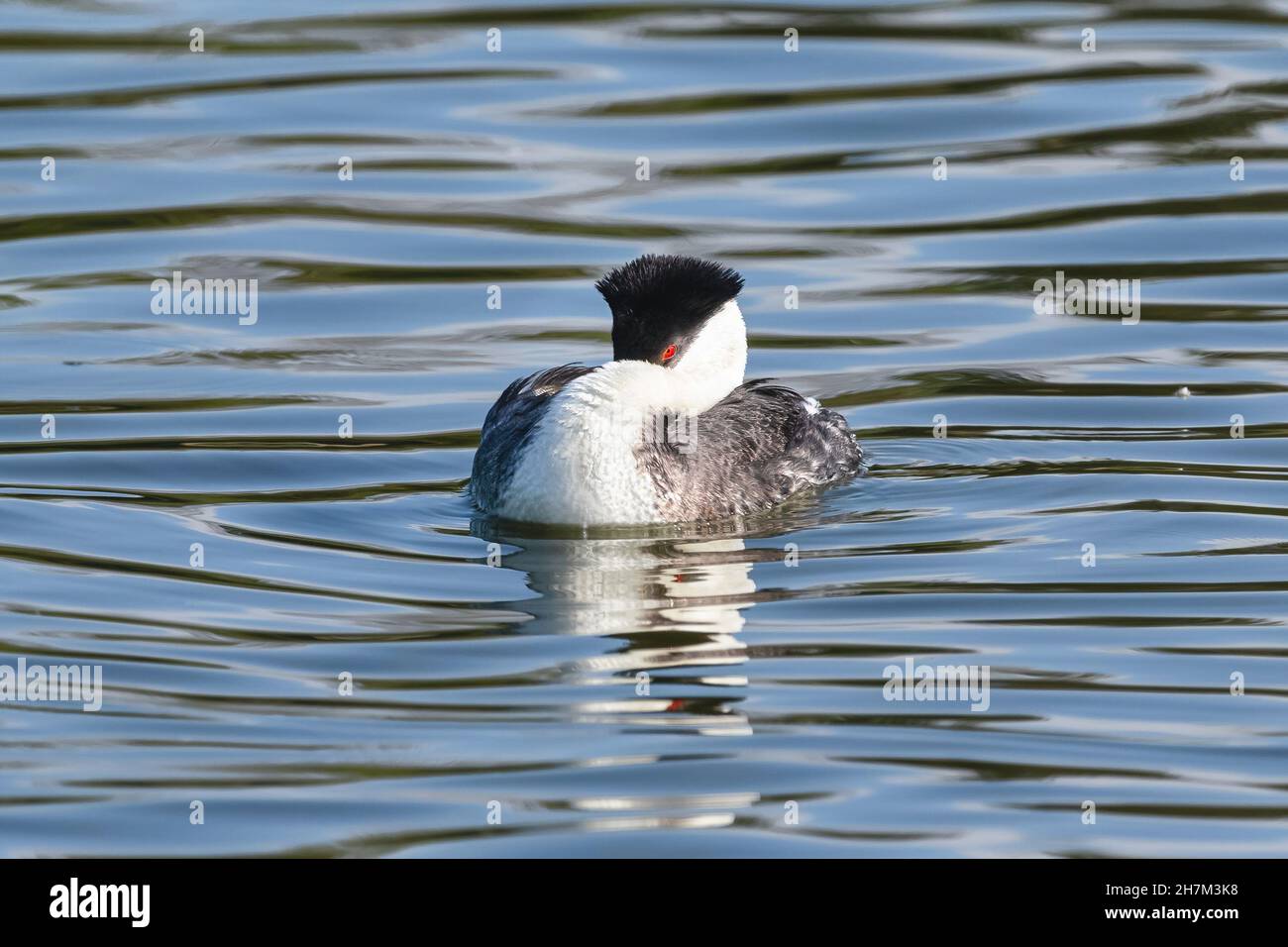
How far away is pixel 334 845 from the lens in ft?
24.8

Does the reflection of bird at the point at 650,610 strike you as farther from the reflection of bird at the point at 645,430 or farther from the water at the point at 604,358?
the reflection of bird at the point at 645,430

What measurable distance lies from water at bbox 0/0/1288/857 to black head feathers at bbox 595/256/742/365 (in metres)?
0.95

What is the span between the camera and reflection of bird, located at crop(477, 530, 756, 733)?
893 centimetres

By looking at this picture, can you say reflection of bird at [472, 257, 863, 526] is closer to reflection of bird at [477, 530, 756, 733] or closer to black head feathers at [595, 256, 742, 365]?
black head feathers at [595, 256, 742, 365]

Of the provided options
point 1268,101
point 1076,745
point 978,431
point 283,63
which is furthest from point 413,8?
point 1076,745

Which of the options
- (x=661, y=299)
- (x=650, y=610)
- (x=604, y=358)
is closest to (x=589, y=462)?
(x=661, y=299)

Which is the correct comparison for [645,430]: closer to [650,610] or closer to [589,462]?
[589,462]

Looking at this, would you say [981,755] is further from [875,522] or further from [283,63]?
[283,63]

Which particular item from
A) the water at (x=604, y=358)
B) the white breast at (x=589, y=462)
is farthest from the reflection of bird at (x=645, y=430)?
the water at (x=604, y=358)

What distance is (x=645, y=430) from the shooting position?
456 inches

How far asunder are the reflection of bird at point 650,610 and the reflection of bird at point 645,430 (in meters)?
0.23

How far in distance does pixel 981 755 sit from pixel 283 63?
46.3 feet

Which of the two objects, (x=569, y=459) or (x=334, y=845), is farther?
(x=569, y=459)

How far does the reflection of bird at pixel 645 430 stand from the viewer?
11398 millimetres
